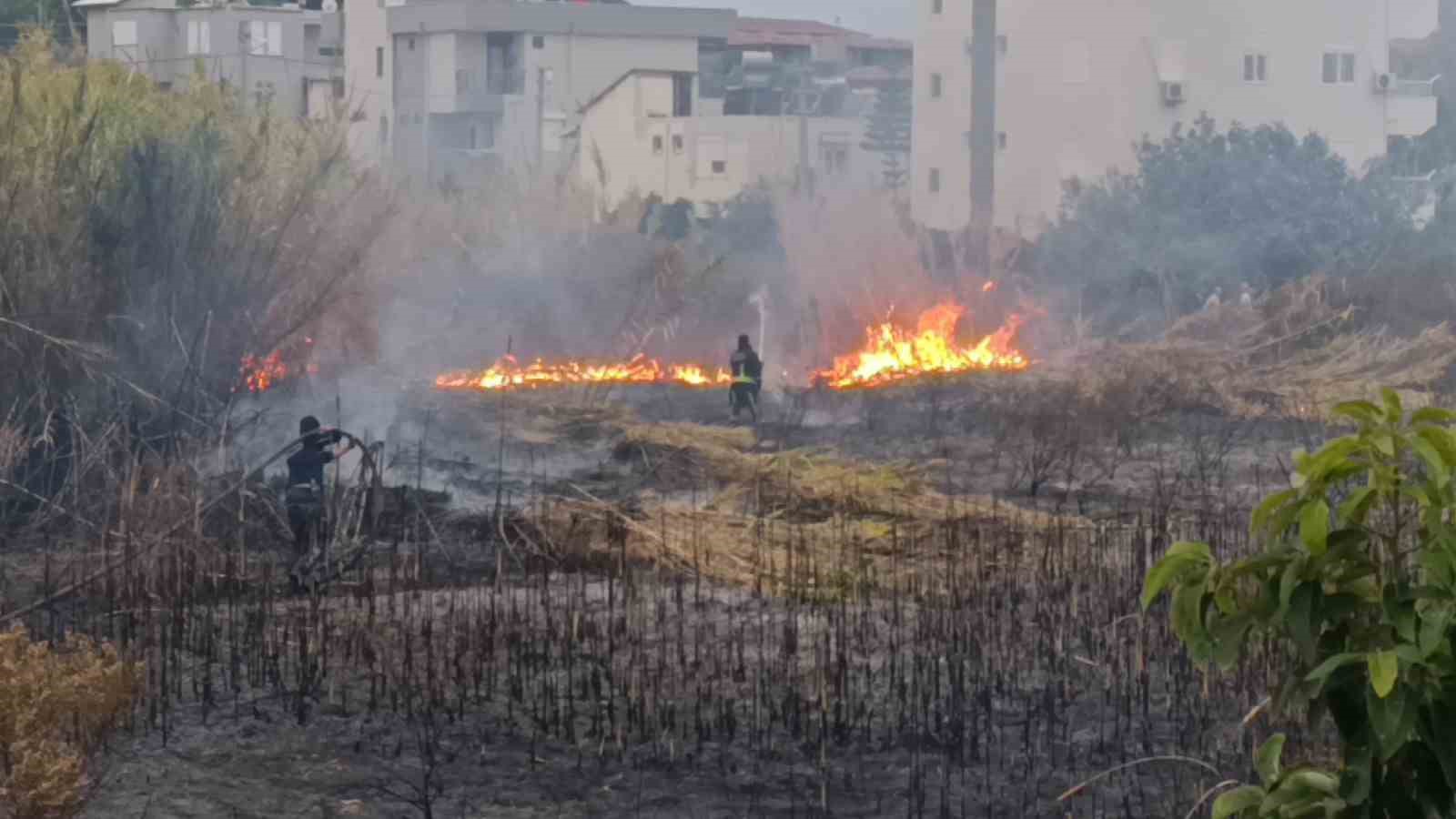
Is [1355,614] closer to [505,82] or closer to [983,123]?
[983,123]

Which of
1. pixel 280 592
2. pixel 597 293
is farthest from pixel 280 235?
pixel 597 293

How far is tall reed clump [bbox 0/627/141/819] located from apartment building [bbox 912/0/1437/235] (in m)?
40.0

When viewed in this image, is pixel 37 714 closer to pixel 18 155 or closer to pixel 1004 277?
pixel 18 155

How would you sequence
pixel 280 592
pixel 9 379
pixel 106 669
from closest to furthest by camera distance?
1. pixel 106 669
2. pixel 280 592
3. pixel 9 379

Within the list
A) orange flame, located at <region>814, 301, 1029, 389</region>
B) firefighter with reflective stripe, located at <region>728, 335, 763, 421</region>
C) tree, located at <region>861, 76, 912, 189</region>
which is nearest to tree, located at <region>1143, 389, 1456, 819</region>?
firefighter with reflective stripe, located at <region>728, 335, 763, 421</region>

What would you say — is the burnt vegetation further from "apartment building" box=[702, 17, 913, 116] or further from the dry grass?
"apartment building" box=[702, 17, 913, 116]

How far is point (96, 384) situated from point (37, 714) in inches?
332

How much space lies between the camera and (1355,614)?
13.0 ft

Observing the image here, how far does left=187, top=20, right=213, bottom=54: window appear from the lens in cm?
5706

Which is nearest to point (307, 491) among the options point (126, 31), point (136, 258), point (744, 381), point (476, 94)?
point (136, 258)

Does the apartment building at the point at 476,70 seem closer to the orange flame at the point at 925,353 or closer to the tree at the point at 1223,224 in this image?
the tree at the point at 1223,224

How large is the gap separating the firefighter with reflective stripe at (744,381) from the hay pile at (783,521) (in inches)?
234

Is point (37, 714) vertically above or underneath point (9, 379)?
underneath

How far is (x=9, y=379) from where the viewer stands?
1584cm
